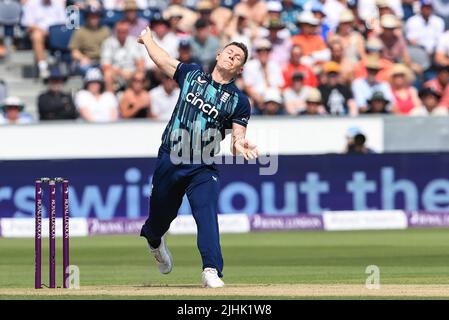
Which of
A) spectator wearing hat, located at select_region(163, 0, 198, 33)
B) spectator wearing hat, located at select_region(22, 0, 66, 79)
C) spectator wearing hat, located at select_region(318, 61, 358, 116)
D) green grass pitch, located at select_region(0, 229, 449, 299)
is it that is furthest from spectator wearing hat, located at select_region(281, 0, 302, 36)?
green grass pitch, located at select_region(0, 229, 449, 299)

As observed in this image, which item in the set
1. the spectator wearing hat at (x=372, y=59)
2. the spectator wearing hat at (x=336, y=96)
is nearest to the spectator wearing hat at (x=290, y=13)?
the spectator wearing hat at (x=372, y=59)

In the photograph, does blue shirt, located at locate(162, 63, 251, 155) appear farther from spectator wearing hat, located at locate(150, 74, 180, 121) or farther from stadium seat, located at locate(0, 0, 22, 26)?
stadium seat, located at locate(0, 0, 22, 26)

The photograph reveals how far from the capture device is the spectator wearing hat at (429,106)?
1995 cm

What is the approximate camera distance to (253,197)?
18.6 m

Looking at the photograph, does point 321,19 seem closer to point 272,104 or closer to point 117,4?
point 272,104

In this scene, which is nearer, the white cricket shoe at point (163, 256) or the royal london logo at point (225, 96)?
the royal london logo at point (225, 96)

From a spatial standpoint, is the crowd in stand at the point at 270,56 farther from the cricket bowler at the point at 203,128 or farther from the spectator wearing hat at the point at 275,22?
the cricket bowler at the point at 203,128

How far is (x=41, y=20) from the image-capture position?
21.0m

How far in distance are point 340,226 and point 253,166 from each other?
143cm

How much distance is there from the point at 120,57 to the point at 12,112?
1.95 metres

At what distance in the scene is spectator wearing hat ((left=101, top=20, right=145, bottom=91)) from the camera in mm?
20219

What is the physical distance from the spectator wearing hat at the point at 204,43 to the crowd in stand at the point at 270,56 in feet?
0.05
